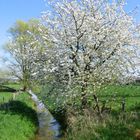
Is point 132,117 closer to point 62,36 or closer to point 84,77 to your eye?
point 84,77

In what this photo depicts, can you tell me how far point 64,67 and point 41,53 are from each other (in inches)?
79.0

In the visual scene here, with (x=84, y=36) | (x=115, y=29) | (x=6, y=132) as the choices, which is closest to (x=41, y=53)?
(x=84, y=36)

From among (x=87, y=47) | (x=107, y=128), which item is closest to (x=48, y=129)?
(x=87, y=47)

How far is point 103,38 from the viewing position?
24.1m

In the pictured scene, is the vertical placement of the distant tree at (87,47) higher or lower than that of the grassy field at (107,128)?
higher

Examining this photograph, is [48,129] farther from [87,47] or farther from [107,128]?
[107,128]

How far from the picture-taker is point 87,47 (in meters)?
23.9

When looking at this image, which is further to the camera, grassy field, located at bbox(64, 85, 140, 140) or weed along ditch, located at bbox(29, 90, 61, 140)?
weed along ditch, located at bbox(29, 90, 61, 140)

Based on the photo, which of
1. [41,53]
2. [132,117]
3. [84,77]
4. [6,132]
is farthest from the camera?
[41,53]

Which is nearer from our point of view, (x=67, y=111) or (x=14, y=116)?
(x=67, y=111)

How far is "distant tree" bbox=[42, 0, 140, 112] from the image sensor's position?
2358cm

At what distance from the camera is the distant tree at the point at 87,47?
23.6 meters

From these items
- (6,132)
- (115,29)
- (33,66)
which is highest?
(115,29)

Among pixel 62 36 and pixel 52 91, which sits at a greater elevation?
pixel 62 36
